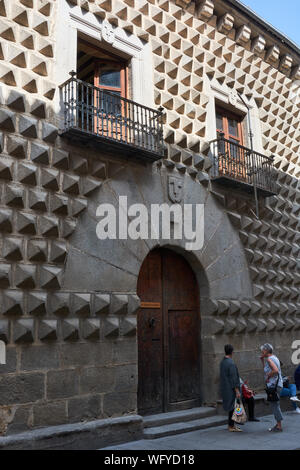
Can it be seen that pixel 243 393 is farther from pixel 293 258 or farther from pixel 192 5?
pixel 192 5

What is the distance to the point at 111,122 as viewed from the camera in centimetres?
724

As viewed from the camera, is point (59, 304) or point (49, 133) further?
point (49, 133)

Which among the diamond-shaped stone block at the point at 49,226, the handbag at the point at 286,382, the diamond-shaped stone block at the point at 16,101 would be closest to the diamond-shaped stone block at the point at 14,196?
the diamond-shaped stone block at the point at 49,226

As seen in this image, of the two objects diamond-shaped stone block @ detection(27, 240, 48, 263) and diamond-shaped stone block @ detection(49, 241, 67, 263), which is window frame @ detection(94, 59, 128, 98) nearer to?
diamond-shaped stone block @ detection(49, 241, 67, 263)

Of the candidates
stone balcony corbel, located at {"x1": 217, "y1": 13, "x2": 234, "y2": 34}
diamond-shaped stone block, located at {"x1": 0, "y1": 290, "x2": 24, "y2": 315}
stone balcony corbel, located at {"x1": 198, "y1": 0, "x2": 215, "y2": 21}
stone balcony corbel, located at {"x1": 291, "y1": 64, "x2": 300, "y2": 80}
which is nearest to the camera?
diamond-shaped stone block, located at {"x1": 0, "y1": 290, "x2": 24, "y2": 315}

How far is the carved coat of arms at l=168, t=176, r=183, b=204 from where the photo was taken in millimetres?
8359

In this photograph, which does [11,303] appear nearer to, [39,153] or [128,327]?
[128,327]

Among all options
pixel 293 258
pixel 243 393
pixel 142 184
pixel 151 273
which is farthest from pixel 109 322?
pixel 293 258

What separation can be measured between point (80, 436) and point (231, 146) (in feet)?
21.6

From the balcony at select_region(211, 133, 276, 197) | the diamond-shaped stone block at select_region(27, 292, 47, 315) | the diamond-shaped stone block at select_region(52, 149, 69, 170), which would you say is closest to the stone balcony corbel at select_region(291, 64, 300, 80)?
the balcony at select_region(211, 133, 276, 197)

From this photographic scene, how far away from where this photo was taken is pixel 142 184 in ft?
25.9

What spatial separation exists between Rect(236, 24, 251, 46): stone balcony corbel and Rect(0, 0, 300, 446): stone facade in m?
0.03

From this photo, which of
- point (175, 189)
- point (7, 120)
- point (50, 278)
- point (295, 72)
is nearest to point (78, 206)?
point (50, 278)
